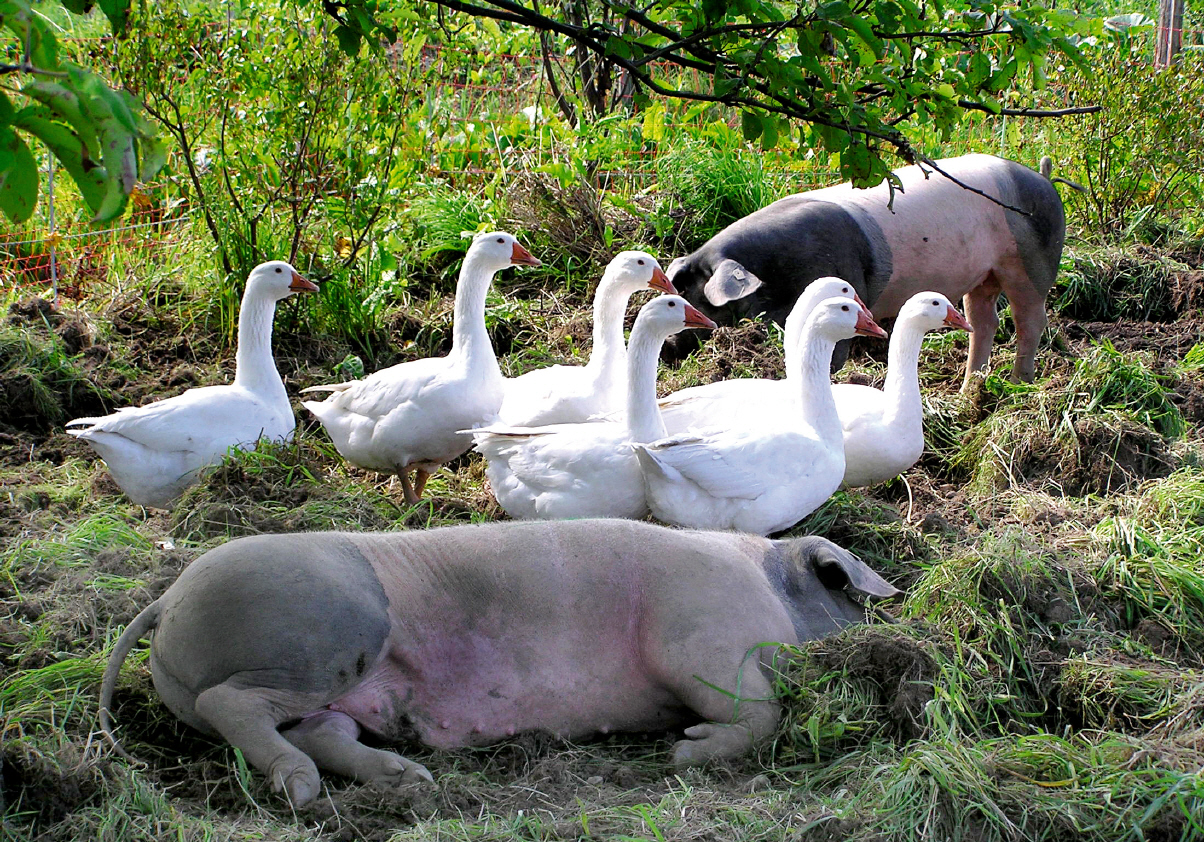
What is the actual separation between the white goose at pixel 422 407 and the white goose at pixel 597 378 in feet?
0.43

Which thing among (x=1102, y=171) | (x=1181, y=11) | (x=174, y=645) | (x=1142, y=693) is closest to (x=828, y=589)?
(x=1142, y=693)

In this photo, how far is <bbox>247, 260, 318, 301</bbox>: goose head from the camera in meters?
5.42

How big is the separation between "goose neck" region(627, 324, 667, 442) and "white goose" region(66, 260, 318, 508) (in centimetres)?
162

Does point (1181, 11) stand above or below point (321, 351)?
above

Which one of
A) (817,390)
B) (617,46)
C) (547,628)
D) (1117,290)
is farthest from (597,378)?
(1117,290)

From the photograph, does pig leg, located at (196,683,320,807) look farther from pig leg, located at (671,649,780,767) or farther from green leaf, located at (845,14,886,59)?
green leaf, located at (845,14,886,59)

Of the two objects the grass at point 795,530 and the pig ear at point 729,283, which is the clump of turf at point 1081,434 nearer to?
the grass at point 795,530

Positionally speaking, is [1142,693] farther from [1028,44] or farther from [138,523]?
[138,523]

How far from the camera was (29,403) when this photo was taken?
5883 millimetres

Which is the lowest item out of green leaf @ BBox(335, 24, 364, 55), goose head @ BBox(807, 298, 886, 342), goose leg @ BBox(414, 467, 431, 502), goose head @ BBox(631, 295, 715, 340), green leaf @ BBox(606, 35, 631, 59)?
goose leg @ BBox(414, 467, 431, 502)

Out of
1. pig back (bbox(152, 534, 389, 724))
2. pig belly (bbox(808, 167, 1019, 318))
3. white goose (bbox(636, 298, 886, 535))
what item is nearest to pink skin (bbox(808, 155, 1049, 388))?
pig belly (bbox(808, 167, 1019, 318))

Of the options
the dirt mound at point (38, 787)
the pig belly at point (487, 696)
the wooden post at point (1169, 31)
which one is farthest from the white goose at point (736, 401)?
the wooden post at point (1169, 31)

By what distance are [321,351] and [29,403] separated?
1.54 metres

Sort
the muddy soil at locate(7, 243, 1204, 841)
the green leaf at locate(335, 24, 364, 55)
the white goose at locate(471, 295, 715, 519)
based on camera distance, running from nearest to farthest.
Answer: the muddy soil at locate(7, 243, 1204, 841)
the green leaf at locate(335, 24, 364, 55)
the white goose at locate(471, 295, 715, 519)
